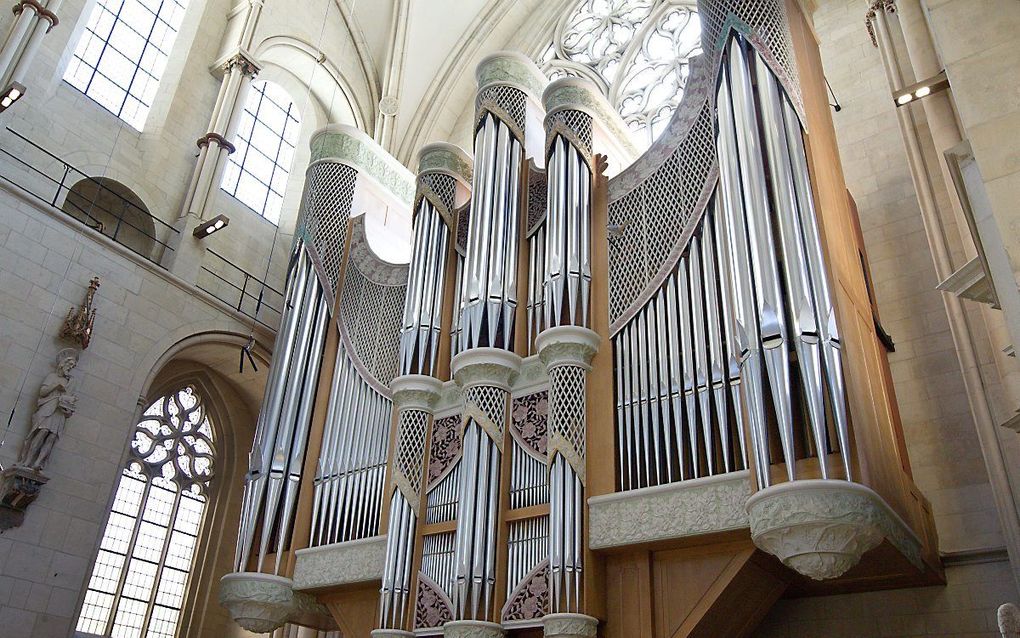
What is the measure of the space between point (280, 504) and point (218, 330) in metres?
3.81

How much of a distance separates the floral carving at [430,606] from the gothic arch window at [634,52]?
7.85 m

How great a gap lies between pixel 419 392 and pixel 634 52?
8306 mm

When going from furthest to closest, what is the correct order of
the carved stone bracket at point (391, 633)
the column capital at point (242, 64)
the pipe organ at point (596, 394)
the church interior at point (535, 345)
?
the column capital at point (242, 64), the carved stone bracket at point (391, 633), the church interior at point (535, 345), the pipe organ at point (596, 394)

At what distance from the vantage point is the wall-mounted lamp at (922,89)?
8281mm

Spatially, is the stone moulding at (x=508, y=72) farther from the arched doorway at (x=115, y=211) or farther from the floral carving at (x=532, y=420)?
the arched doorway at (x=115, y=211)

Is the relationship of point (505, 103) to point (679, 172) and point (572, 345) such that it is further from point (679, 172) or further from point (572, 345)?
point (572, 345)

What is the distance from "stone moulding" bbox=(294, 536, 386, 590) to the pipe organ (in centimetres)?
3

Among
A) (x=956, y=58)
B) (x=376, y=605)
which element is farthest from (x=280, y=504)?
(x=956, y=58)

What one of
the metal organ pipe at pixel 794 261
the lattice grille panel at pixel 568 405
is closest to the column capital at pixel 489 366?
the lattice grille panel at pixel 568 405

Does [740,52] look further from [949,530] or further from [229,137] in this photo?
[229,137]

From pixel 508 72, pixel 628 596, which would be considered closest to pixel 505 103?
pixel 508 72

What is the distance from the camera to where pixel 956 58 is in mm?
4895

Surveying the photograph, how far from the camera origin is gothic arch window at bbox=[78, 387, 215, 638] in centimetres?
1124

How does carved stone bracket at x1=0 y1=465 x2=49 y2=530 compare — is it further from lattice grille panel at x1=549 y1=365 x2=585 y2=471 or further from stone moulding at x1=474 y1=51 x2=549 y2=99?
stone moulding at x1=474 y1=51 x2=549 y2=99
